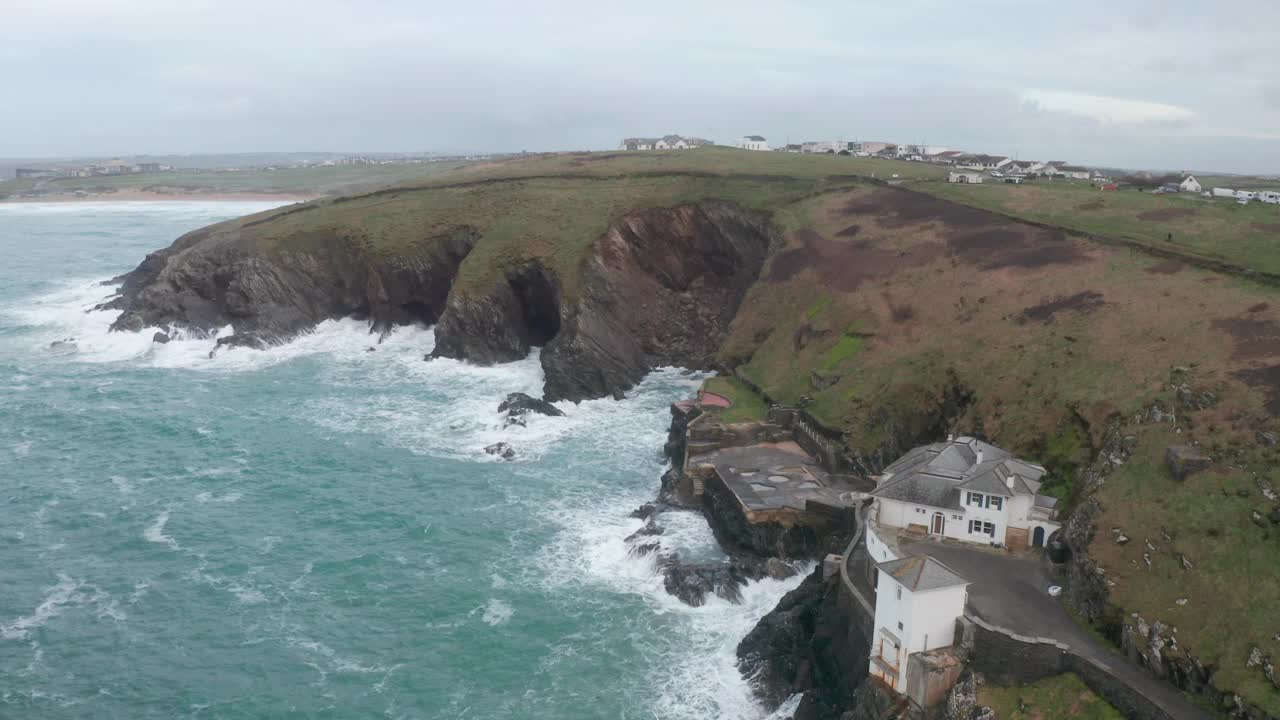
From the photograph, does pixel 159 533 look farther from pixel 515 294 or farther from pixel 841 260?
pixel 841 260

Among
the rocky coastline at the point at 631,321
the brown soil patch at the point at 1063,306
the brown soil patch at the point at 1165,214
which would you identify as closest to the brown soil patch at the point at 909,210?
the rocky coastline at the point at 631,321

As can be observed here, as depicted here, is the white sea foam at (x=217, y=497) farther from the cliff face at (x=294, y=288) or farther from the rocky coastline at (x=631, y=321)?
the cliff face at (x=294, y=288)

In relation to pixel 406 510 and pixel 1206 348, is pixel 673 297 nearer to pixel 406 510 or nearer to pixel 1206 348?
pixel 406 510

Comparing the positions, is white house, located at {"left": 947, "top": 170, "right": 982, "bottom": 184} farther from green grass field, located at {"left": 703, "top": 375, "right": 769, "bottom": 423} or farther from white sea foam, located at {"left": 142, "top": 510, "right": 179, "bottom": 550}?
white sea foam, located at {"left": 142, "top": 510, "right": 179, "bottom": 550}

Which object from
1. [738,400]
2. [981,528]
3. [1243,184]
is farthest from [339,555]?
[1243,184]

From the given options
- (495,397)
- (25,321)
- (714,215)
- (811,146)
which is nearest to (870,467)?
(495,397)

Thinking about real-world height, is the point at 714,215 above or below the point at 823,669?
above
